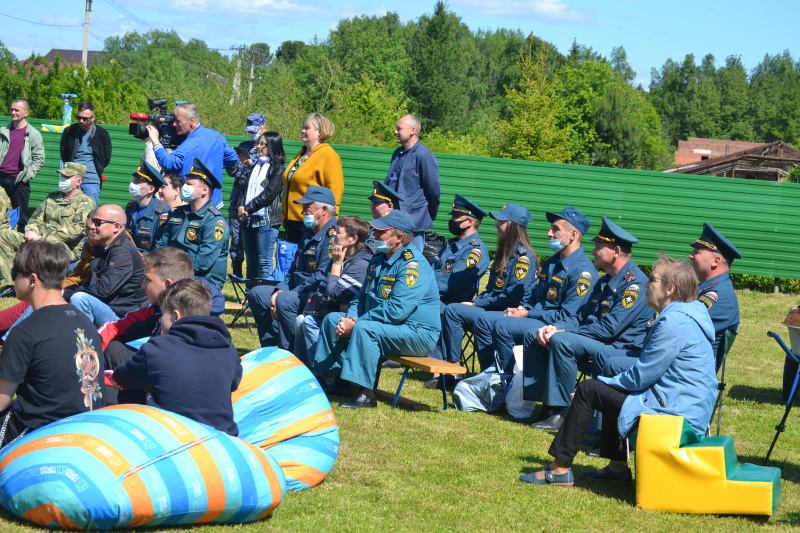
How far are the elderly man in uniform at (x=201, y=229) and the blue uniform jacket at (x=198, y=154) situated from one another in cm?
A: 89

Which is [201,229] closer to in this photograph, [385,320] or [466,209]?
[385,320]

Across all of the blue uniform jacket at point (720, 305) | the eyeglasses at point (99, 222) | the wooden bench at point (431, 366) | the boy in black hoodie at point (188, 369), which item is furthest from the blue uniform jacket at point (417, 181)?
the boy in black hoodie at point (188, 369)

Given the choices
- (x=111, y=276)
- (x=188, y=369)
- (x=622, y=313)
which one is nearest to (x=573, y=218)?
(x=622, y=313)

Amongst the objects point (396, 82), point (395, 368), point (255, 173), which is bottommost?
point (395, 368)

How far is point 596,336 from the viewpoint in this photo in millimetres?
6727

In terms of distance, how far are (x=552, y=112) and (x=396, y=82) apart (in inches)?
1450

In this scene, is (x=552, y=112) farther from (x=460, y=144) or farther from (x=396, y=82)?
(x=396, y=82)

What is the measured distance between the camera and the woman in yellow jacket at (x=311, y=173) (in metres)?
9.24

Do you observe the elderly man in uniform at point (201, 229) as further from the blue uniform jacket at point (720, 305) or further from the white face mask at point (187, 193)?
the blue uniform jacket at point (720, 305)

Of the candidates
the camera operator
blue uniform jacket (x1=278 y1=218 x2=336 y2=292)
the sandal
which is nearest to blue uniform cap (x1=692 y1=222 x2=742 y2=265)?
the sandal

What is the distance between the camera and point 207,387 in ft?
14.5

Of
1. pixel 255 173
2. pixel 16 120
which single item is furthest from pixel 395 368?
pixel 16 120

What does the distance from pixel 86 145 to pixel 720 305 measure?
8372 millimetres

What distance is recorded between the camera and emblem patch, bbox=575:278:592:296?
7.16 meters
